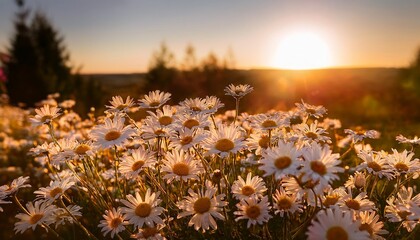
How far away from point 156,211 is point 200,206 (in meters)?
0.31

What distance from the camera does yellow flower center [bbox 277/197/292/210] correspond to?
8.35 feet

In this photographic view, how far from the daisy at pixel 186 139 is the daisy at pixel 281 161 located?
633 mm

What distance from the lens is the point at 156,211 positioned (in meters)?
2.64

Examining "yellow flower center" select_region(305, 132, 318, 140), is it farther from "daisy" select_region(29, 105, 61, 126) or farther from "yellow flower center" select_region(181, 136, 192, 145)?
"daisy" select_region(29, 105, 61, 126)

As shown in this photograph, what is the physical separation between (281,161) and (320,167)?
0.68 feet

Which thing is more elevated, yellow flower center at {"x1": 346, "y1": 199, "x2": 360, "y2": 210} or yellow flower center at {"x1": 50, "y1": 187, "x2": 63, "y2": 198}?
yellow flower center at {"x1": 346, "y1": 199, "x2": 360, "y2": 210}

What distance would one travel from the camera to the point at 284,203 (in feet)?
8.43

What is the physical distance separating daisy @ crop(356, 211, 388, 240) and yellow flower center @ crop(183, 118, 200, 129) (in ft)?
4.07

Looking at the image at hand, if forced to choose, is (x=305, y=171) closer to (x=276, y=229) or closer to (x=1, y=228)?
(x=276, y=229)

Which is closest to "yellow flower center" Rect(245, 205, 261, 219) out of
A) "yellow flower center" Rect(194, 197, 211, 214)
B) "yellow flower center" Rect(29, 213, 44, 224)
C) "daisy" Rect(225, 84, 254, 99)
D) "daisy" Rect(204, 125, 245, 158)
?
"yellow flower center" Rect(194, 197, 211, 214)

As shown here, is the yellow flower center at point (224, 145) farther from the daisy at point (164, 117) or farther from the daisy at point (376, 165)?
the daisy at point (376, 165)

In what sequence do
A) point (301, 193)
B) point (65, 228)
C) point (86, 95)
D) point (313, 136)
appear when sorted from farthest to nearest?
point (86, 95) → point (65, 228) → point (313, 136) → point (301, 193)

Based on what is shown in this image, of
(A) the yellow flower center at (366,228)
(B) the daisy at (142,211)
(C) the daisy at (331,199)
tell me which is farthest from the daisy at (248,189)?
(A) the yellow flower center at (366,228)

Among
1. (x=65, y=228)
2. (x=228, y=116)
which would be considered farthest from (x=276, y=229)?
(x=228, y=116)
